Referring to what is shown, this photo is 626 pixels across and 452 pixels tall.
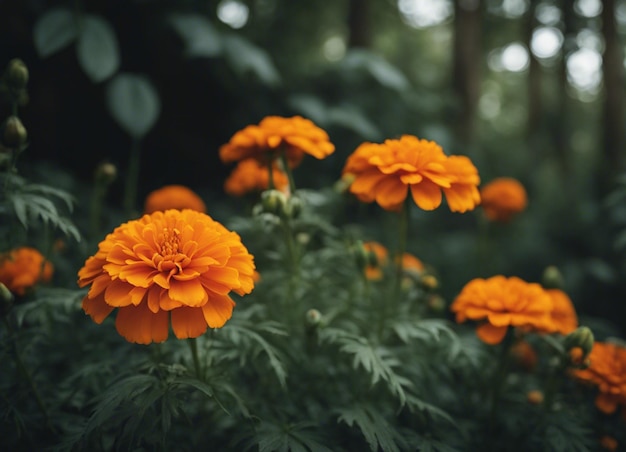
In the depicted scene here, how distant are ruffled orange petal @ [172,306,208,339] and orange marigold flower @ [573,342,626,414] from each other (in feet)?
3.69

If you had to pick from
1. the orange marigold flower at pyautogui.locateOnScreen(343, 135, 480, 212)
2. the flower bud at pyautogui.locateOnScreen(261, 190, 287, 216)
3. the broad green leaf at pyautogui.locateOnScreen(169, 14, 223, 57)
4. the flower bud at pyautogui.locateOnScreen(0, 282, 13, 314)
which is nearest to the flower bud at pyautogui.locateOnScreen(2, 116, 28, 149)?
the flower bud at pyautogui.locateOnScreen(0, 282, 13, 314)

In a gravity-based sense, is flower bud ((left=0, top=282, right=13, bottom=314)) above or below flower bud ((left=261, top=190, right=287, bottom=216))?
below

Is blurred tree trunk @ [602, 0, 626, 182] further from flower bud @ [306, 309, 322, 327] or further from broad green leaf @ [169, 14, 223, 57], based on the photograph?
flower bud @ [306, 309, 322, 327]

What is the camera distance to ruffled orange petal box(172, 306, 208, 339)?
3.04 ft

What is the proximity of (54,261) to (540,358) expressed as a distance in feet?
6.50

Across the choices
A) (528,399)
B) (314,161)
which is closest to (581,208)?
(314,161)

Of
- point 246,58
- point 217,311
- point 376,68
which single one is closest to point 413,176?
point 217,311

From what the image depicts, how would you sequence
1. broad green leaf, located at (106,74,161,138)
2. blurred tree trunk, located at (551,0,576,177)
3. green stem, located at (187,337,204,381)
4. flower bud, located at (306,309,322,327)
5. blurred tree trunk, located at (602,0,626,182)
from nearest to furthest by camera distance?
green stem, located at (187,337,204,381), flower bud, located at (306,309,322,327), broad green leaf, located at (106,74,161,138), blurred tree trunk, located at (602,0,626,182), blurred tree trunk, located at (551,0,576,177)

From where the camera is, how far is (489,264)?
316 cm

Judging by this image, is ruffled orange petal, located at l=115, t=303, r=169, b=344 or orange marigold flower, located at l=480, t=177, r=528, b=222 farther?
orange marigold flower, located at l=480, t=177, r=528, b=222

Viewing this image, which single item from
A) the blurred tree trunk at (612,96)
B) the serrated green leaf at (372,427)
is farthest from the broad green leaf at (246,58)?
the blurred tree trunk at (612,96)

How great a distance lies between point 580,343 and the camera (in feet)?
4.23

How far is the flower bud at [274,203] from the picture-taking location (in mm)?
1328

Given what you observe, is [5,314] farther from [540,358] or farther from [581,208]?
[581,208]
